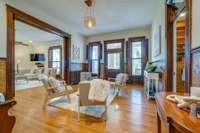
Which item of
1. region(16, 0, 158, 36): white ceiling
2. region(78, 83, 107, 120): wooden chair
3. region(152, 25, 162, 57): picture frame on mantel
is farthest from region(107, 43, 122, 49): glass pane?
region(78, 83, 107, 120): wooden chair

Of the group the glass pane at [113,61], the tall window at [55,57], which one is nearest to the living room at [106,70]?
the glass pane at [113,61]

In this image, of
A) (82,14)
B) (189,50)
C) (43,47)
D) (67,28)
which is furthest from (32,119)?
(43,47)

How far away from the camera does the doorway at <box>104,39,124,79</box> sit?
8.10 metres

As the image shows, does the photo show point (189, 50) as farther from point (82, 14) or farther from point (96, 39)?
point (96, 39)

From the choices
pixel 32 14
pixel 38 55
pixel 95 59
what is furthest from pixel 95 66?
pixel 38 55

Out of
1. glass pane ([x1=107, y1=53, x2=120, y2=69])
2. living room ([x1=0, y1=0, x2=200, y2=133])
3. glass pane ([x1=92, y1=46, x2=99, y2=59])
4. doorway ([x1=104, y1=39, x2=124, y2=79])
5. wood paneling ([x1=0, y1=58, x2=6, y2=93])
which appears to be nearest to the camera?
living room ([x1=0, y1=0, x2=200, y2=133])

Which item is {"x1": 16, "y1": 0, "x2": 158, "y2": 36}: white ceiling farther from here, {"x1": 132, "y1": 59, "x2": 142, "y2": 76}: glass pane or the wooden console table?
the wooden console table

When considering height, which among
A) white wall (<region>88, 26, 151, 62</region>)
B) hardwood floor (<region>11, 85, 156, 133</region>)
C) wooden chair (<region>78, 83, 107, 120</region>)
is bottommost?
hardwood floor (<region>11, 85, 156, 133</region>)

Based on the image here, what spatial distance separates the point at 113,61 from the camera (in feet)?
27.5

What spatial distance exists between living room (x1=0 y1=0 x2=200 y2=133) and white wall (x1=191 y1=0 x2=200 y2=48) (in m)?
0.01

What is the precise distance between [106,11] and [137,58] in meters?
3.51

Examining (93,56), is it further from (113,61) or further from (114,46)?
(114,46)

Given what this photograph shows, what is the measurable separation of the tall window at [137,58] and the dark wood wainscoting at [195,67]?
598 cm

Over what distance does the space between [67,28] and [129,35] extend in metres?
3.55
